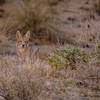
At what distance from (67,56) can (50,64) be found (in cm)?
42

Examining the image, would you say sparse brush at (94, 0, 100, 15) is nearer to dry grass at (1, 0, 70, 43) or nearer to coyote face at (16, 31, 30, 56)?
dry grass at (1, 0, 70, 43)

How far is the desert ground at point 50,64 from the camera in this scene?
18.2 ft

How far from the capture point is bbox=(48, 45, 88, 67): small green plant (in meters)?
7.96

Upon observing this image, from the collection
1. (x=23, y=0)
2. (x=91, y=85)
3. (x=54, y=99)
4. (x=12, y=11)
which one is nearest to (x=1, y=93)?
(x=54, y=99)

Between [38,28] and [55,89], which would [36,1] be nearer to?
[38,28]

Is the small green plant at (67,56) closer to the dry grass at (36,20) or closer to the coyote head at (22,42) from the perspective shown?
the coyote head at (22,42)

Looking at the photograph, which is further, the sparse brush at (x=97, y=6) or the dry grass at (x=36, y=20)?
the sparse brush at (x=97, y=6)

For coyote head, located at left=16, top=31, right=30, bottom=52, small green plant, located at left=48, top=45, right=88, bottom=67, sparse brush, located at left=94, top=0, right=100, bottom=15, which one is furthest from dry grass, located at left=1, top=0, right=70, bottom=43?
small green plant, located at left=48, top=45, right=88, bottom=67

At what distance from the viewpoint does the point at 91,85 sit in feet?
21.9

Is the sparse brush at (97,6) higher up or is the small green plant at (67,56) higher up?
the sparse brush at (97,6)

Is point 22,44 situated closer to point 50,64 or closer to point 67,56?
point 50,64

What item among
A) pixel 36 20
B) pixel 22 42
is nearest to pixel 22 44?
pixel 22 42

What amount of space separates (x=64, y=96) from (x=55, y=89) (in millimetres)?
438

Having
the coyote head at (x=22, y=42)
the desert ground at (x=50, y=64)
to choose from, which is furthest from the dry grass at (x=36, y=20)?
the coyote head at (x=22, y=42)
